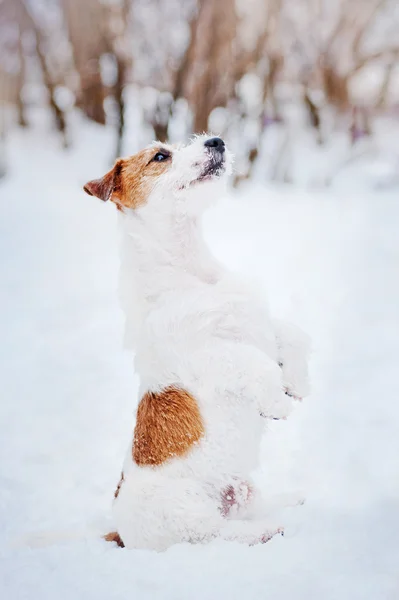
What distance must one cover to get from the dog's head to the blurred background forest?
18.2 feet

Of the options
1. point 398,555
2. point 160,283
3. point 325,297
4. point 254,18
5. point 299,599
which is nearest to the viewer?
point 299,599

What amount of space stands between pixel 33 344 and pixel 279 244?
3.33m

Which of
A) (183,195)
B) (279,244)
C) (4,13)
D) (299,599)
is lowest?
(299,599)

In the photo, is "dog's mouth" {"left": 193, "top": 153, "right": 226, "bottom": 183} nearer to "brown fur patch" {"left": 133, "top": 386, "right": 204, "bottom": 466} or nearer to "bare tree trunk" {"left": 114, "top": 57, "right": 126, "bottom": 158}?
"brown fur patch" {"left": 133, "top": 386, "right": 204, "bottom": 466}

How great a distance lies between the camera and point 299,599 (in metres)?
1.79

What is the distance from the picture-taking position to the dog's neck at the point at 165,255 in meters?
2.41

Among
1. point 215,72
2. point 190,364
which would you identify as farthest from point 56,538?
point 215,72

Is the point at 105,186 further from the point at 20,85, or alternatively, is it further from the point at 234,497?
the point at 20,85

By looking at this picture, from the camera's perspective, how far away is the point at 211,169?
242 centimetres

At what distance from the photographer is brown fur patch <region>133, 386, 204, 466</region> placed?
86.1 inches

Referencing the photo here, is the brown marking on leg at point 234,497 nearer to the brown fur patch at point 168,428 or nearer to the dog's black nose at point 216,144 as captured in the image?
the brown fur patch at point 168,428

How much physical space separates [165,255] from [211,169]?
0.47m

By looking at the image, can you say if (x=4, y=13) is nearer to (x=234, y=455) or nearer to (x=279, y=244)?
(x=279, y=244)

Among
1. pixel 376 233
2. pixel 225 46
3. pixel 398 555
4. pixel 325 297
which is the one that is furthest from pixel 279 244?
pixel 398 555
